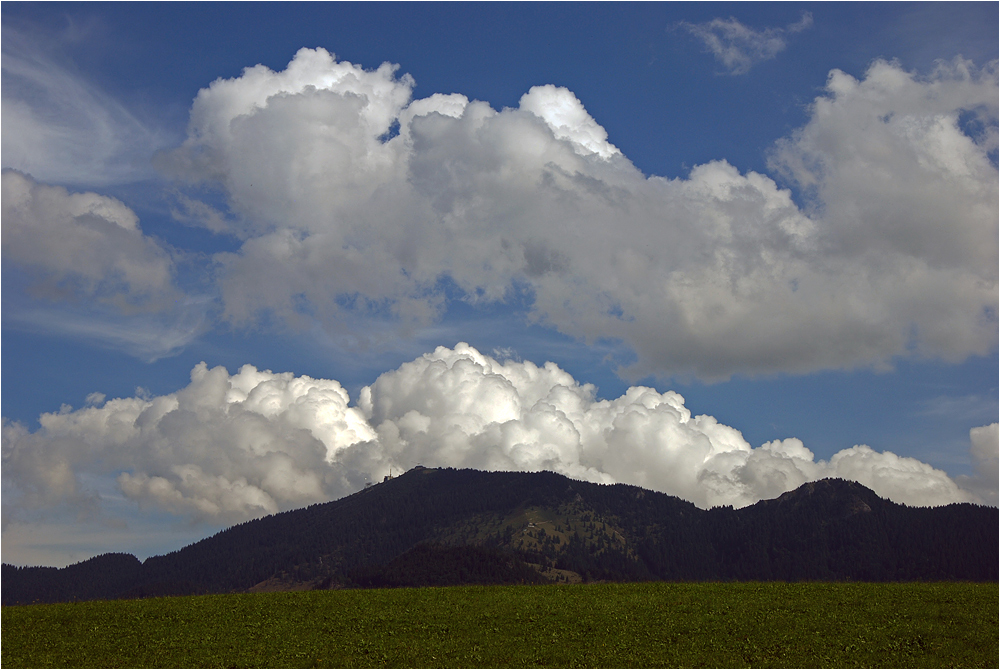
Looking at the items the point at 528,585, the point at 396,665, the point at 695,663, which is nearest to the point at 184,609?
the point at 396,665

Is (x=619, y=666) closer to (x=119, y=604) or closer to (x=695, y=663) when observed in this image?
(x=695, y=663)

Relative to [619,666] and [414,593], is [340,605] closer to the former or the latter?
[414,593]

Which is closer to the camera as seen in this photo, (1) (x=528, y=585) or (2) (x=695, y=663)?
(2) (x=695, y=663)

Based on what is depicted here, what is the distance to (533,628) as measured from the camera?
48281mm

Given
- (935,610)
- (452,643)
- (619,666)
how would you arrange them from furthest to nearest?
1. (935,610)
2. (452,643)
3. (619,666)

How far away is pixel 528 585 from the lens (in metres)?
60.4

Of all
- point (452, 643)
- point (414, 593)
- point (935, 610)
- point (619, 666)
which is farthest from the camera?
point (414, 593)

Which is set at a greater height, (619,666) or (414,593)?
(414,593)

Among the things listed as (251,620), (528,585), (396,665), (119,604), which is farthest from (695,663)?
(119,604)

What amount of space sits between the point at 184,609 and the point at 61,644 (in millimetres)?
8363

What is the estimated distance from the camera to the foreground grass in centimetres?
4303

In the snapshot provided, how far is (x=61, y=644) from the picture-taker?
46062mm

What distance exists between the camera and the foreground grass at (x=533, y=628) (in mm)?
43031

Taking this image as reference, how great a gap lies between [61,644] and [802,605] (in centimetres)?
4448
